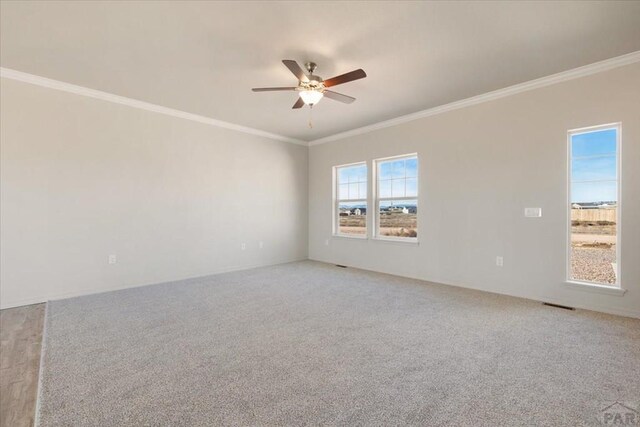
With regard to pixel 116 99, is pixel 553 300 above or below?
below

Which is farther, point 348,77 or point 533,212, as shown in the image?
point 533,212

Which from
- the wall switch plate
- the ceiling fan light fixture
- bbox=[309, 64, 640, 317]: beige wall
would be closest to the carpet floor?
bbox=[309, 64, 640, 317]: beige wall

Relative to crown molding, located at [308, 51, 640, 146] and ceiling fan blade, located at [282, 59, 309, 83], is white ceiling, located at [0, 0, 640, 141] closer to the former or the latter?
crown molding, located at [308, 51, 640, 146]

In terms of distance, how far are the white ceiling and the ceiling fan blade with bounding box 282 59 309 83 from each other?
0.25 m

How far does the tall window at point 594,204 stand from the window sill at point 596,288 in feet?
0.30

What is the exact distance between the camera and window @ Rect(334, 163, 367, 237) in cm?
577

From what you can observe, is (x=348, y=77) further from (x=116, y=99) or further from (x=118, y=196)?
(x=118, y=196)

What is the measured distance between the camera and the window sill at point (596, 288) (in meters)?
3.09

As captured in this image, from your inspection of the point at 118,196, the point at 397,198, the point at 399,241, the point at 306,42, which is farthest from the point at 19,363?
the point at 397,198

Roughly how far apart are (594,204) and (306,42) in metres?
3.60

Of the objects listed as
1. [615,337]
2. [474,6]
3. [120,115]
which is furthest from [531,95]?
[120,115]

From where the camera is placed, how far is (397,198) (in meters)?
5.18

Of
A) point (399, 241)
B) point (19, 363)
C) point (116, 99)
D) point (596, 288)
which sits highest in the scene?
point (116, 99)

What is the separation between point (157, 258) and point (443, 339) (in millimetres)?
4039
